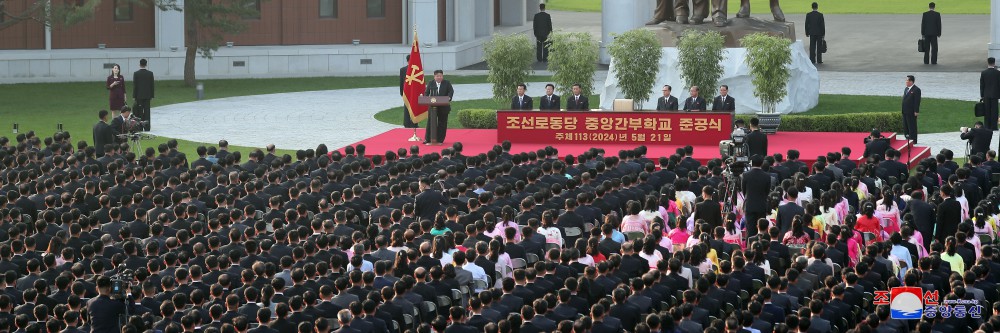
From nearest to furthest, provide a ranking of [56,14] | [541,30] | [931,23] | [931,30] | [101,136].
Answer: [101,136]
[56,14]
[931,23]
[931,30]
[541,30]

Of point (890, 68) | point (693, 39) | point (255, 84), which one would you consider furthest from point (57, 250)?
point (890, 68)

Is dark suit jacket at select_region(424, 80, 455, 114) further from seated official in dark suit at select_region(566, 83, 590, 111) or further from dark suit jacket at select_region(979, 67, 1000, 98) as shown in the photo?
dark suit jacket at select_region(979, 67, 1000, 98)

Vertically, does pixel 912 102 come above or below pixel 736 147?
above

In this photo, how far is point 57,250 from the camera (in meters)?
16.9

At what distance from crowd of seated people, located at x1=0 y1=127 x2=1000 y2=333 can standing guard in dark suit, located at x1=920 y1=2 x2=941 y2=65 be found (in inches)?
877

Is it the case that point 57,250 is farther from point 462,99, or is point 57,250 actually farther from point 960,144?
point 462,99

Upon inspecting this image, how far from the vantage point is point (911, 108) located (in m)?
29.2

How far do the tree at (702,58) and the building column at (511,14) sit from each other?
28.8m

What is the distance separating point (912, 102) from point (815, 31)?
632 inches

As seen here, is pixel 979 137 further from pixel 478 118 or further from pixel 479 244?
pixel 479 244

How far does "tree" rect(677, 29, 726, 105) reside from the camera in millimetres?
31734

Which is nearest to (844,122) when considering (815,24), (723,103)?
(723,103)

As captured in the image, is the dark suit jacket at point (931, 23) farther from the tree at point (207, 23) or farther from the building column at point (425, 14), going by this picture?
the tree at point (207, 23)

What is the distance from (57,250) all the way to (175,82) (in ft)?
88.9
